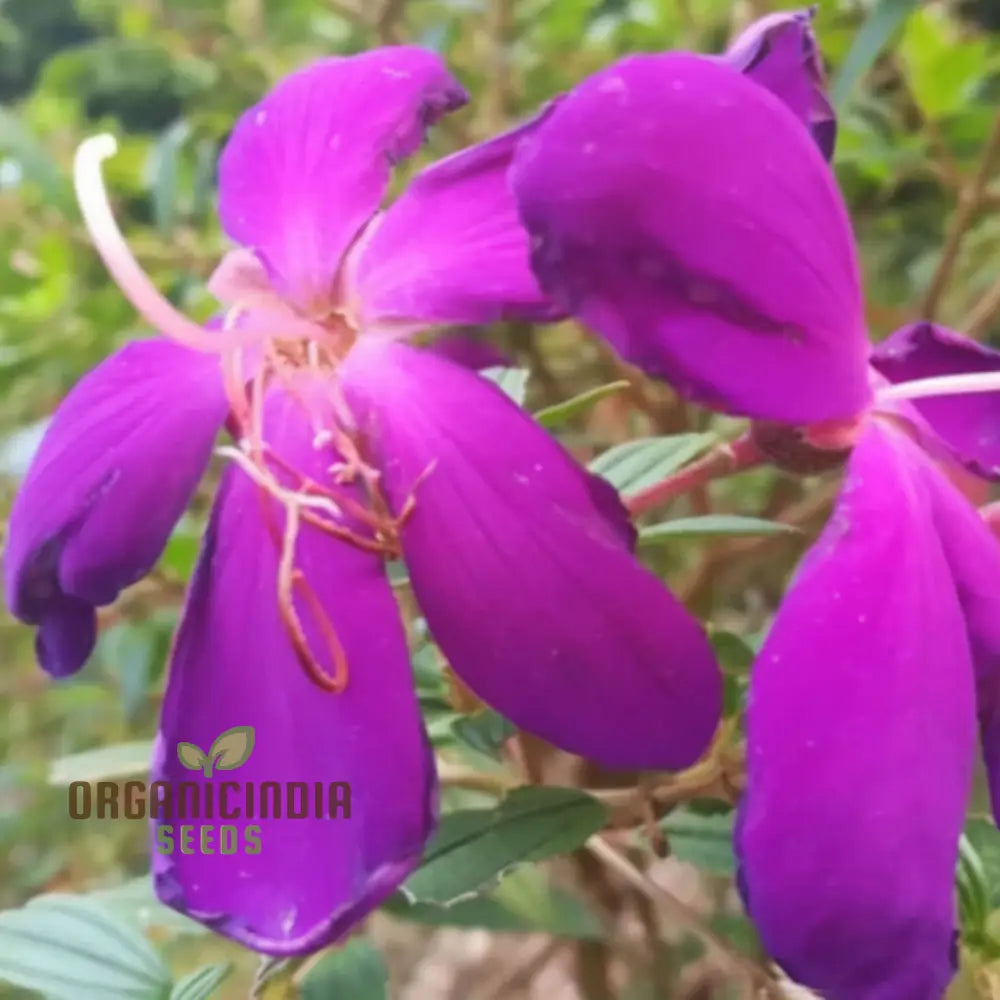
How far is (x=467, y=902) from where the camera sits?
1.32 feet

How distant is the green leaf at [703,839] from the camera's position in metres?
0.37

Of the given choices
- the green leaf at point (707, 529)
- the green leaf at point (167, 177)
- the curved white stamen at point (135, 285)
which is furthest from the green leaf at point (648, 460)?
the green leaf at point (167, 177)

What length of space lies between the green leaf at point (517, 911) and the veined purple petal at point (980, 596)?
177 millimetres

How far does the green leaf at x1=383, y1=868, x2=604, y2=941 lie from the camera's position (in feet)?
1.26

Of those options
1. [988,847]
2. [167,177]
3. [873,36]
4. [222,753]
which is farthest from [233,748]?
[167,177]

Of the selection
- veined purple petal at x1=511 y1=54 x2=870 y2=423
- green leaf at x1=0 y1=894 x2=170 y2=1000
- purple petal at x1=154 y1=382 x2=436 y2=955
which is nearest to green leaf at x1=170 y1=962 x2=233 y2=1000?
green leaf at x1=0 y1=894 x2=170 y2=1000

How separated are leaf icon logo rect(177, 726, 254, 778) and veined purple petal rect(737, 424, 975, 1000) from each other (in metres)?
0.10

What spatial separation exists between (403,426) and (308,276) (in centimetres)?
5

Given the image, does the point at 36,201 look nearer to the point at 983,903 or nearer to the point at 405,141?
the point at 405,141

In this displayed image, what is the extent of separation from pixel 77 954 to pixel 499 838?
0.12 m

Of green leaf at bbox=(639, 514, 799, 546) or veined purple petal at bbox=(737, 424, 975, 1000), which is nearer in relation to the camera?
veined purple petal at bbox=(737, 424, 975, 1000)

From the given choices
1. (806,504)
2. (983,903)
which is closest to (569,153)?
(983,903)

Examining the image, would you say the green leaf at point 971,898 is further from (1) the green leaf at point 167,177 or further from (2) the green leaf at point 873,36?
(1) the green leaf at point 167,177

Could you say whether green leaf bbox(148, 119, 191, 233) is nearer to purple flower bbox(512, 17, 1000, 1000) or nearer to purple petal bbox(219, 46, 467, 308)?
purple petal bbox(219, 46, 467, 308)
